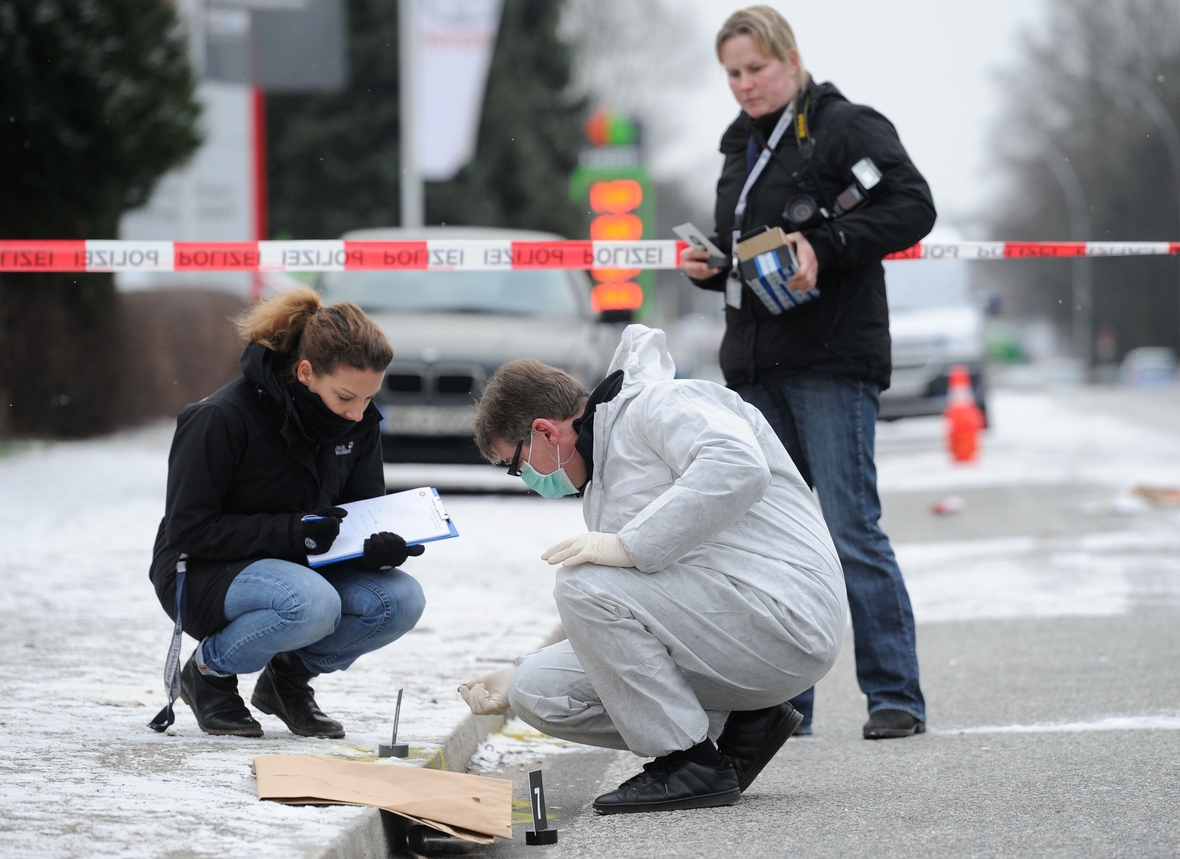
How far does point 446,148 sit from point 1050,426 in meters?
8.85

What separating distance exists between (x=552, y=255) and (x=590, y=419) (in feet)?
8.44

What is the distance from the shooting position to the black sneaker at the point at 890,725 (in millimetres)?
4422

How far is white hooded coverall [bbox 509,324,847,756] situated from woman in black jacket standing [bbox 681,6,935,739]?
79 centimetres

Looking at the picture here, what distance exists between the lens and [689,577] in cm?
353

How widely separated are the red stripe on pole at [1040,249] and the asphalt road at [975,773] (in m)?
1.51

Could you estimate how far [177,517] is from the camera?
3830 mm

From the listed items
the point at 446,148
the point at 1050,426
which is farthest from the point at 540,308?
the point at 1050,426

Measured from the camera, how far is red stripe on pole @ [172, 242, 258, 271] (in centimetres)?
575

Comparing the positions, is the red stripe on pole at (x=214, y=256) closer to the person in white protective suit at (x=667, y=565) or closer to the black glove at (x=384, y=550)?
the black glove at (x=384, y=550)

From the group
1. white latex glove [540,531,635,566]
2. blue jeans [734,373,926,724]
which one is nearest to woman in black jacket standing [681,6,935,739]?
blue jeans [734,373,926,724]

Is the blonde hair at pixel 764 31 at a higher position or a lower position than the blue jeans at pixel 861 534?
higher

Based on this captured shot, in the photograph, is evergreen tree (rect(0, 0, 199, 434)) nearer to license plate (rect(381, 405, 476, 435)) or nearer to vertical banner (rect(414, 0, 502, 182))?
vertical banner (rect(414, 0, 502, 182))

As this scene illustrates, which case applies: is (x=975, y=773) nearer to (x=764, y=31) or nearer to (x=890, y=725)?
(x=890, y=725)

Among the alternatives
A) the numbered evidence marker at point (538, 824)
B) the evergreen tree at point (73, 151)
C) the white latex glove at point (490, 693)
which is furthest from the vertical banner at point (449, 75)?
the numbered evidence marker at point (538, 824)
